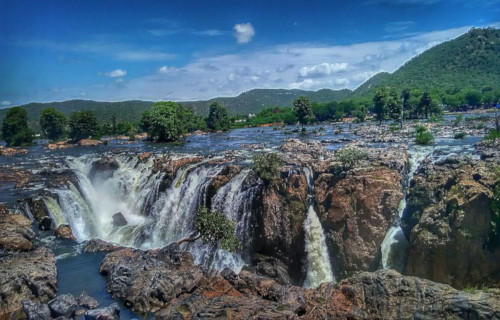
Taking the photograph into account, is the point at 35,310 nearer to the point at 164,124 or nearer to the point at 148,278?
the point at 148,278

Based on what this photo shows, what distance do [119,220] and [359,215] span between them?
19282 mm

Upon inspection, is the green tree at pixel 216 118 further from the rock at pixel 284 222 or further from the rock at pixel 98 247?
the rock at pixel 284 222

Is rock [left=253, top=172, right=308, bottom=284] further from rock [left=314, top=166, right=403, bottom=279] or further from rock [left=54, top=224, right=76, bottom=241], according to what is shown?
rock [left=54, top=224, right=76, bottom=241]

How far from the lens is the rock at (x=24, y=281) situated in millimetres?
17188

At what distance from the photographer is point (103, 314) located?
15539mm

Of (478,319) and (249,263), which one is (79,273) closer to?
(249,263)

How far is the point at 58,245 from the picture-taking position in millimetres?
24531

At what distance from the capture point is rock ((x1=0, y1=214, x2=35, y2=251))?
862 inches

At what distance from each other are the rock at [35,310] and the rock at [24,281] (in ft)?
3.79

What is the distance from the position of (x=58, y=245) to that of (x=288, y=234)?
51.4ft

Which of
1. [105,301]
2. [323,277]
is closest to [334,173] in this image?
[323,277]

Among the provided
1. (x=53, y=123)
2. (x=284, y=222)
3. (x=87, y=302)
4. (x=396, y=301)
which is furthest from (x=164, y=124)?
(x=396, y=301)

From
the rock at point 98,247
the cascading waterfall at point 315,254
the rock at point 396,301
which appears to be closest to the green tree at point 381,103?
the cascading waterfall at point 315,254

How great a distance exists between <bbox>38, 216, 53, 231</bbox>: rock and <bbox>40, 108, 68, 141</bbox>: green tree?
6705 centimetres
